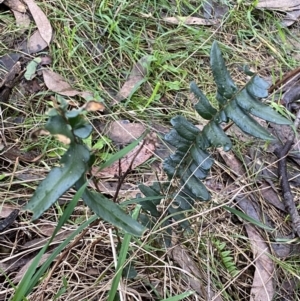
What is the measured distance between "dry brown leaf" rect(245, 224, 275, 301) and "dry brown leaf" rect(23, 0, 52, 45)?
39.2 inches

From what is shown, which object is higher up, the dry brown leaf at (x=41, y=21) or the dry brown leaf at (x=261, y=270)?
the dry brown leaf at (x=261, y=270)

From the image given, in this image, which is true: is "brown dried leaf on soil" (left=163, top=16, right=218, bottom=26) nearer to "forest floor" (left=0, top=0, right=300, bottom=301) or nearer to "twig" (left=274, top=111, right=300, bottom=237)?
"forest floor" (left=0, top=0, right=300, bottom=301)

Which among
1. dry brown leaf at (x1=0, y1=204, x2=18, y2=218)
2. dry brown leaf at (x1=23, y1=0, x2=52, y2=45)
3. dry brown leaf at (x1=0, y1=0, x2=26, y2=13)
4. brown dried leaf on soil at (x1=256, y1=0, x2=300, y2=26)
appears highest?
brown dried leaf on soil at (x1=256, y1=0, x2=300, y2=26)

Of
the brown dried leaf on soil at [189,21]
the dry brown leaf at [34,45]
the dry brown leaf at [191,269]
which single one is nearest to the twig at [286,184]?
the dry brown leaf at [191,269]

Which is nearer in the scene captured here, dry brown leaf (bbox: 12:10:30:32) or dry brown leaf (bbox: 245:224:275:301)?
dry brown leaf (bbox: 245:224:275:301)

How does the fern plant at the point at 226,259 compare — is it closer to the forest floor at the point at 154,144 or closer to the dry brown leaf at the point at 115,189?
the forest floor at the point at 154,144

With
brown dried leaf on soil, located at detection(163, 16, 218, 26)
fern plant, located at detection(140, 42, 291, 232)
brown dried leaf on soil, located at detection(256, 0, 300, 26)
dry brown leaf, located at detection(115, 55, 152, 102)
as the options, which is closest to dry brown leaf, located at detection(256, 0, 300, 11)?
brown dried leaf on soil, located at detection(256, 0, 300, 26)

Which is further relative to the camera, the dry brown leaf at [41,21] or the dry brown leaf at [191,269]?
the dry brown leaf at [41,21]

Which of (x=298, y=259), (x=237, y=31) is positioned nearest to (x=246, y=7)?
(x=237, y=31)

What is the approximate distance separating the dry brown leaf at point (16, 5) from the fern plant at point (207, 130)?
3.45 ft

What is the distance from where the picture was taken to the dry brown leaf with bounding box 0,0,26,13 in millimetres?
1961

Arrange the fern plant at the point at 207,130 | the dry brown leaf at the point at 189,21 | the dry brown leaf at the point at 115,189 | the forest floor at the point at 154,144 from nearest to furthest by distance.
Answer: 1. the fern plant at the point at 207,130
2. the forest floor at the point at 154,144
3. the dry brown leaf at the point at 115,189
4. the dry brown leaf at the point at 189,21

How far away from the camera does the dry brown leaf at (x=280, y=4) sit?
2158 mm

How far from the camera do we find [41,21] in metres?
1.94
